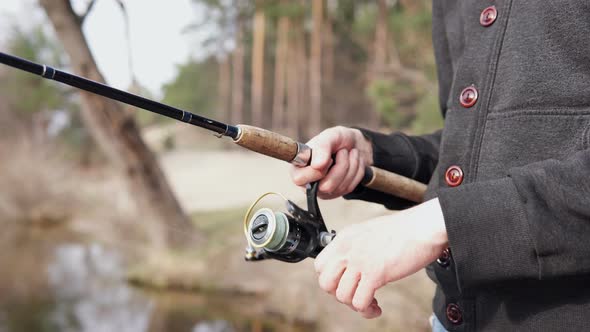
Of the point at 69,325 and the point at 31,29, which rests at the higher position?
the point at 31,29

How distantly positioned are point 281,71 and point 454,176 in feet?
68.5

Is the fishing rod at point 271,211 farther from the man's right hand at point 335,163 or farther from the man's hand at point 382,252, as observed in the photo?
the man's hand at point 382,252

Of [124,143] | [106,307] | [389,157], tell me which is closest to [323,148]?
[389,157]

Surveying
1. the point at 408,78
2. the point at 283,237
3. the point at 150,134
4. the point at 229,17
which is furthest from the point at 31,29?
the point at 283,237

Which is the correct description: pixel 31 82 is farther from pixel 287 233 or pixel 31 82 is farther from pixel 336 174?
pixel 287 233

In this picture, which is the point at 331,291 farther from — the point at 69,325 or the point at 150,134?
the point at 150,134

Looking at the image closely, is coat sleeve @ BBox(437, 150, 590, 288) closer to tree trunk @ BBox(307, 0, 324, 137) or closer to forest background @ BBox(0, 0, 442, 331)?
forest background @ BBox(0, 0, 442, 331)

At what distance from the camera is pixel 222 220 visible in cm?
974

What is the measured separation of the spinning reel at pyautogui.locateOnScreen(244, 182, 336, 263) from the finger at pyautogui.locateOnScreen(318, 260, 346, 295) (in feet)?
0.84

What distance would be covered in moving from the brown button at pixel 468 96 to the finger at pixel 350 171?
14.3 inches

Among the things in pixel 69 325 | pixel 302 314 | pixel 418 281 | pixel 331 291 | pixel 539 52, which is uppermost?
pixel 69 325

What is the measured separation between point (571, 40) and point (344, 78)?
2238cm

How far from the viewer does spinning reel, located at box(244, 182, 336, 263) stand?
1.34 metres

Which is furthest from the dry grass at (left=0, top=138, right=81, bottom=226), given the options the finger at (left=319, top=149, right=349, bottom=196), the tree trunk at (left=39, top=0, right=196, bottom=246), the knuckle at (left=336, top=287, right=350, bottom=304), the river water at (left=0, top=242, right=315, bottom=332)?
the knuckle at (left=336, top=287, right=350, bottom=304)
